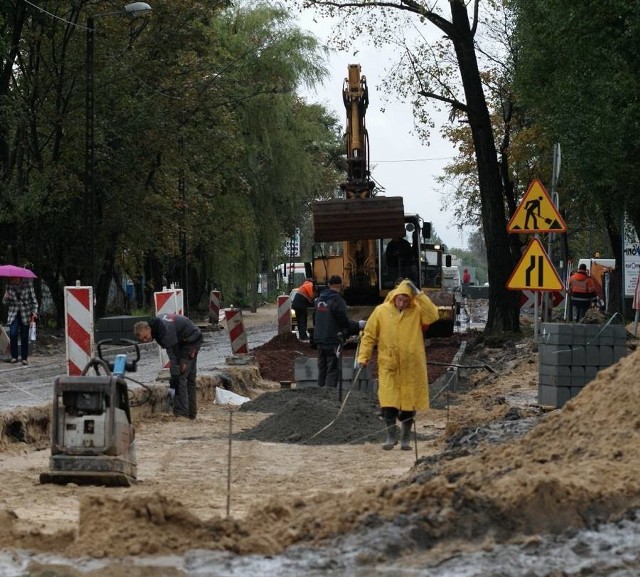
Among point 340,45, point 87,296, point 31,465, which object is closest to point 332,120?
point 340,45

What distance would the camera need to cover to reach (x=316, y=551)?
777 centimetres

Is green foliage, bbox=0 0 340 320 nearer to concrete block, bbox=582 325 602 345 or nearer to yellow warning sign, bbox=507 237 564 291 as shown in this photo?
yellow warning sign, bbox=507 237 564 291

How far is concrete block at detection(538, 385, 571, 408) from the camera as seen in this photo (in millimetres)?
14969

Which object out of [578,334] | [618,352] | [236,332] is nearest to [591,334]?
[578,334]

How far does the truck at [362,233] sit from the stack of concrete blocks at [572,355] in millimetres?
17261

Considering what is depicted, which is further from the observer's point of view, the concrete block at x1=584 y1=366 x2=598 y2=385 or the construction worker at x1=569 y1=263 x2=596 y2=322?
the construction worker at x1=569 y1=263 x2=596 y2=322

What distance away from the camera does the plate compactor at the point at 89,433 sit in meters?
11.2

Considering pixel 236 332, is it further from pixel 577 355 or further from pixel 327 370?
pixel 577 355

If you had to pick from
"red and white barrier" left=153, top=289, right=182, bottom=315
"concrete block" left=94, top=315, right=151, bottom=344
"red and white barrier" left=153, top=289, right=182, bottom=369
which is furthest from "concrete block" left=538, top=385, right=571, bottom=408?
"concrete block" left=94, top=315, right=151, bottom=344


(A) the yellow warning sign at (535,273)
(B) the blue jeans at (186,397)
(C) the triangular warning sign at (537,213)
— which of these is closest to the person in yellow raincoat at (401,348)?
(A) the yellow warning sign at (535,273)

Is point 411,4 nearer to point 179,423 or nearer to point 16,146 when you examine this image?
point 16,146

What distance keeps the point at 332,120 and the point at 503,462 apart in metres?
71.5

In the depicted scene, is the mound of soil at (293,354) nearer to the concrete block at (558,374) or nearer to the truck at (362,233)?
the truck at (362,233)

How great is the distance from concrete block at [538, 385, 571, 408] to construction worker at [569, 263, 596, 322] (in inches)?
857
